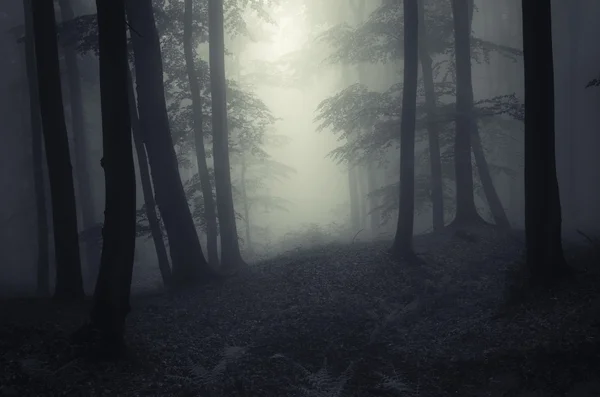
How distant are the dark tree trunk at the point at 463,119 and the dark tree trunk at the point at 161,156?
10.6 m

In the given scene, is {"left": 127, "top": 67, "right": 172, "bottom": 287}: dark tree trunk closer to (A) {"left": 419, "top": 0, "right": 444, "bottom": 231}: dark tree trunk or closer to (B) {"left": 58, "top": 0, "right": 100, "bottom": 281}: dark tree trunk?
(B) {"left": 58, "top": 0, "right": 100, "bottom": 281}: dark tree trunk

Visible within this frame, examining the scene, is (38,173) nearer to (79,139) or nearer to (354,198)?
(79,139)

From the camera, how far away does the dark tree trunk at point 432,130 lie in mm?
19234

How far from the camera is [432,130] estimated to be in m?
19.4

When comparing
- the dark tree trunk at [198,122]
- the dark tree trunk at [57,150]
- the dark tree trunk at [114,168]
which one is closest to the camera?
the dark tree trunk at [114,168]

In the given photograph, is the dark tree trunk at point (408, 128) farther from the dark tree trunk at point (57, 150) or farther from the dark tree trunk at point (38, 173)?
the dark tree trunk at point (38, 173)

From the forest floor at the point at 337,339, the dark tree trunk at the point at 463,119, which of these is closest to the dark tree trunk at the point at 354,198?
the dark tree trunk at the point at 463,119

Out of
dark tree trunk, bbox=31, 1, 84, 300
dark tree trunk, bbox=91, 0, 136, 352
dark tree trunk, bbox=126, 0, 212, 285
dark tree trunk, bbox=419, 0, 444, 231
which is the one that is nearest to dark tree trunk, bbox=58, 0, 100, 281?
dark tree trunk, bbox=126, 0, 212, 285

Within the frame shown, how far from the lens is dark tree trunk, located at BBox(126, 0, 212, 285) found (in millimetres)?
13273

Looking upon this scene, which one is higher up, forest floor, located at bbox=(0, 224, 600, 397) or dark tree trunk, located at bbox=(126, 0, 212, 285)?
dark tree trunk, located at bbox=(126, 0, 212, 285)

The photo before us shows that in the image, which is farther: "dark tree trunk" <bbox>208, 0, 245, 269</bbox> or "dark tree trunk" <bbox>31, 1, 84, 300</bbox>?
"dark tree trunk" <bbox>208, 0, 245, 269</bbox>

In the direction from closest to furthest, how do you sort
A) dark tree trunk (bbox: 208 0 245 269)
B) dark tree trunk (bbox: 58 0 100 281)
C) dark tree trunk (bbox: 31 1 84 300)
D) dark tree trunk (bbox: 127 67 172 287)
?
dark tree trunk (bbox: 31 1 84 300) < dark tree trunk (bbox: 127 67 172 287) < dark tree trunk (bbox: 208 0 245 269) < dark tree trunk (bbox: 58 0 100 281)

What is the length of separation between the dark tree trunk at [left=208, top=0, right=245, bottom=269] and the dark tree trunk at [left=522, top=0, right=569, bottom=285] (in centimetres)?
1093

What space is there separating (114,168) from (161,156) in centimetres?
560
